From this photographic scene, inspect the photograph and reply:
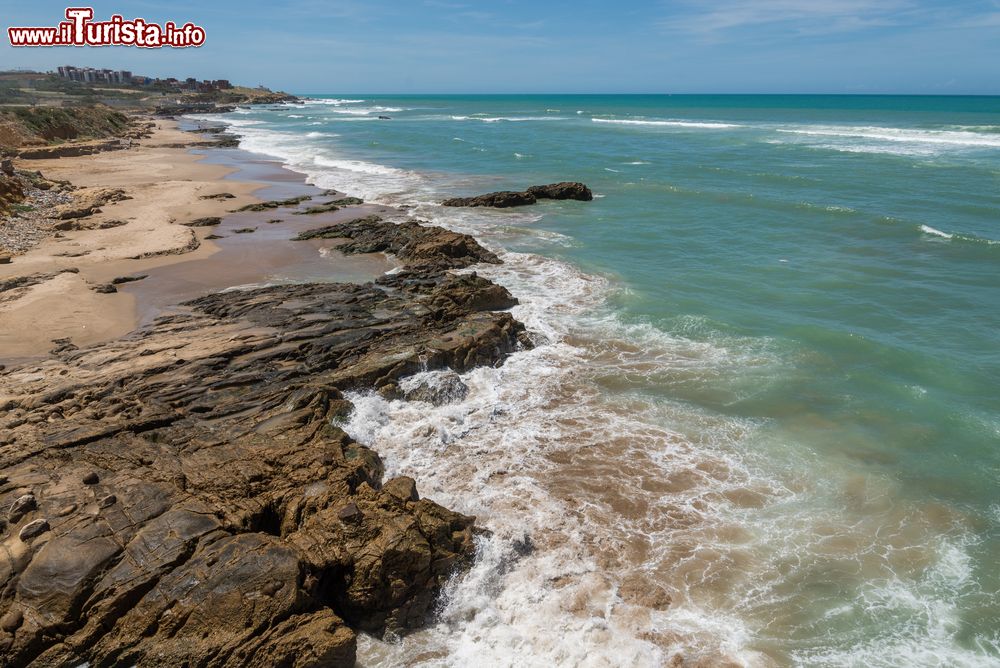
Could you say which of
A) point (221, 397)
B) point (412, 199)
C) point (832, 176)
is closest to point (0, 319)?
point (221, 397)

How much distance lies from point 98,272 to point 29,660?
1552cm

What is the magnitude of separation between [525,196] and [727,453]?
2288 cm

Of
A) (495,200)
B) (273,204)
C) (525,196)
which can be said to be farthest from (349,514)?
(525,196)

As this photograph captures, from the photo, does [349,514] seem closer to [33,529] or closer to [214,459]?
[214,459]

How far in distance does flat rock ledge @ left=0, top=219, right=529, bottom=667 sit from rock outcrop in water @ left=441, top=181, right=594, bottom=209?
18.6m

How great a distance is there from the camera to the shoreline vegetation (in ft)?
19.5

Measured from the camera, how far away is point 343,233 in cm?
2319

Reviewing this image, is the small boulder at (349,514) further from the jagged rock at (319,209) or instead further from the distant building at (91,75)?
the distant building at (91,75)

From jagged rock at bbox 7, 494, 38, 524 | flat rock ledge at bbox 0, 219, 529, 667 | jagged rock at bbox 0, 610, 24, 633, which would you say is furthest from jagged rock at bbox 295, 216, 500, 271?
jagged rock at bbox 0, 610, 24, 633

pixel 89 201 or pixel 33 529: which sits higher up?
pixel 89 201

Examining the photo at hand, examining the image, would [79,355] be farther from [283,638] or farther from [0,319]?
[283,638]

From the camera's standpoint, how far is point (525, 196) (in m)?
31.1

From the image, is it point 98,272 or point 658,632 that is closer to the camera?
point 658,632

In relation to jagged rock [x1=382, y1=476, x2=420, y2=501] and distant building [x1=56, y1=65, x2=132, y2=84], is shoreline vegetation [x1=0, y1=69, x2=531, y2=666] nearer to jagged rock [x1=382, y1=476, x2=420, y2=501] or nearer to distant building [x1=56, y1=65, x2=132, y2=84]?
jagged rock [x1=382, y1=476, x2=420, y2=501]
